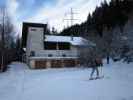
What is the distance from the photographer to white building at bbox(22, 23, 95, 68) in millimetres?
34344

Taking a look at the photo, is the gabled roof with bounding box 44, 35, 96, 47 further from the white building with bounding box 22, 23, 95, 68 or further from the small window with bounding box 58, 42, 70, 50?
the small window with bounding box 58, 42, 70, 50

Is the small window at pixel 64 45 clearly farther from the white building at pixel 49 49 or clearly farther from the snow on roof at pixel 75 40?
the snow on roof at pixel 75 40

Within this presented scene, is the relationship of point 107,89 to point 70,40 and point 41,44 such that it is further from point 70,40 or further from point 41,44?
point 70,40

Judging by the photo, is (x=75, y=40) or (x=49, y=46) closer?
(x=49, y=46)

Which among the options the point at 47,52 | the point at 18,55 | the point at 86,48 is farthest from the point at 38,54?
the point at 18,55

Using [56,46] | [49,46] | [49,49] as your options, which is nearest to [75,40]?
[56,46]

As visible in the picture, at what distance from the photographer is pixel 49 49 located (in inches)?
1583

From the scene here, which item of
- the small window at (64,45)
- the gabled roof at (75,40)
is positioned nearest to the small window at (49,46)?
the gabled roof at (75,40)

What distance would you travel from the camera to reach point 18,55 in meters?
65.7

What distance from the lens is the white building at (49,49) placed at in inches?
1352

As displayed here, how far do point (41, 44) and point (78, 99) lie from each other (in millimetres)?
29590

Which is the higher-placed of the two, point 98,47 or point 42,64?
point 98,47

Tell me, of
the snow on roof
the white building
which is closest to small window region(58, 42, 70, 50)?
the white building

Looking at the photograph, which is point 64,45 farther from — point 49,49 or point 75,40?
point 49,49
